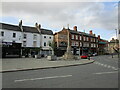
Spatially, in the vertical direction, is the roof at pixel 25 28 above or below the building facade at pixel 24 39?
above

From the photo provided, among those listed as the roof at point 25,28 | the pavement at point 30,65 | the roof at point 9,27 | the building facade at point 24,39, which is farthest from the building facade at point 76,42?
the pavement at point 30,65

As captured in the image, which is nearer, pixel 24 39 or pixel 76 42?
pixel 24 39

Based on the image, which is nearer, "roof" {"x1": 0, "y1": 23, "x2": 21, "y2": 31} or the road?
the road

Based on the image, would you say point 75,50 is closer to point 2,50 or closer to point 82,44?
point 82,44

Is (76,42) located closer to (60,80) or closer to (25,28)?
(25,28)

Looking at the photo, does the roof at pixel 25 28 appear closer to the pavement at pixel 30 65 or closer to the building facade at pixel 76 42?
the building facade at pixel 76 42

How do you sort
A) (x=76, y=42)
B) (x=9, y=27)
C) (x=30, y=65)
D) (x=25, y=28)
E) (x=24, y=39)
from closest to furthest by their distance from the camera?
1. (x=30, y=65)
2. (x=9, y=27)
3. (x=24, y=39)
4. (x=25, y=28)
5. (x=76, y=42)

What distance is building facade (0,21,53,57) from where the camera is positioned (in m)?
35.1

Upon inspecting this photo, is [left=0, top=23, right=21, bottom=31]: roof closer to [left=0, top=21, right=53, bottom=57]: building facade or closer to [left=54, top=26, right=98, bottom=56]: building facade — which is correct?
[left=0, top=21, right=53, bottom=57]: building facade

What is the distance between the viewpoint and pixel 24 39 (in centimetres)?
4256

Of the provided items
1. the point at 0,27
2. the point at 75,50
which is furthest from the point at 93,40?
the point at 0,27

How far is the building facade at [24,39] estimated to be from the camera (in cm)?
3506

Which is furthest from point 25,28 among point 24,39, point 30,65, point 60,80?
point 60,80

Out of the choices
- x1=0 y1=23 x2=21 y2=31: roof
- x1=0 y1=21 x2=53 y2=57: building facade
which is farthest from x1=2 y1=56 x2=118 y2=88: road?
x1=0 y1=23 x2=21 y2=31: roof
